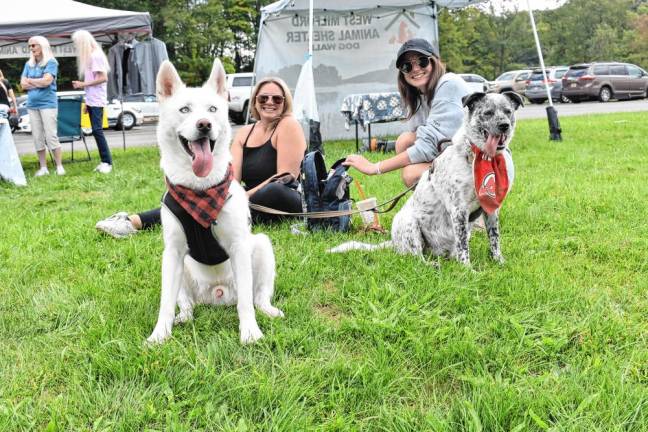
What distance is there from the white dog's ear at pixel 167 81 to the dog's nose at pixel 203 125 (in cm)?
29

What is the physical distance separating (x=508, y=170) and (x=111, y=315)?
2.63 m

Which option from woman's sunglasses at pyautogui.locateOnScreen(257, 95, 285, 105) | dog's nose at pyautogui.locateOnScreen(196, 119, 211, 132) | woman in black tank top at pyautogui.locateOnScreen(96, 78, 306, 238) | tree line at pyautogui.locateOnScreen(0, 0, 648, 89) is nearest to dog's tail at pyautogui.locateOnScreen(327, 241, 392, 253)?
woman in black tank top at pyautogui.locateOnScreen(96, 78, 306, 238)

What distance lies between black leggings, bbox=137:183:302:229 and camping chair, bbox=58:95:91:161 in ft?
19.5

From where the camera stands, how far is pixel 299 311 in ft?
9.17

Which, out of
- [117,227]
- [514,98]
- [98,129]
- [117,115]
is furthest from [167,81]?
[117,115]

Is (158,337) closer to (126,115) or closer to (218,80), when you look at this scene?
(218,80)

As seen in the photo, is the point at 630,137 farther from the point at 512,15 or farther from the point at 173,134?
the point at 512,15

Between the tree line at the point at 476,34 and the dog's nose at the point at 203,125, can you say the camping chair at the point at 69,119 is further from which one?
the tree line at the point at 476,34

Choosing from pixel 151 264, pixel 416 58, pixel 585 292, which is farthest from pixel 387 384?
pixel 416 58

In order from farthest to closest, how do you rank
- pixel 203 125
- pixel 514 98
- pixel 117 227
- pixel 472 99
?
pixel 117 227 < pixel 514 98 < pixel 472 99 < pixel 203 125

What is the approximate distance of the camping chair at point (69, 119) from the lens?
31.1 feet

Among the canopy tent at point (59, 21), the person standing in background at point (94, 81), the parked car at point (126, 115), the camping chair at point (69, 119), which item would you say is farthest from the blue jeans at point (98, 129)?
the parked car at point (126, 115)

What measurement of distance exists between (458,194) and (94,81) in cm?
715

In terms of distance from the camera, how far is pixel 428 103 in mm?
4160
